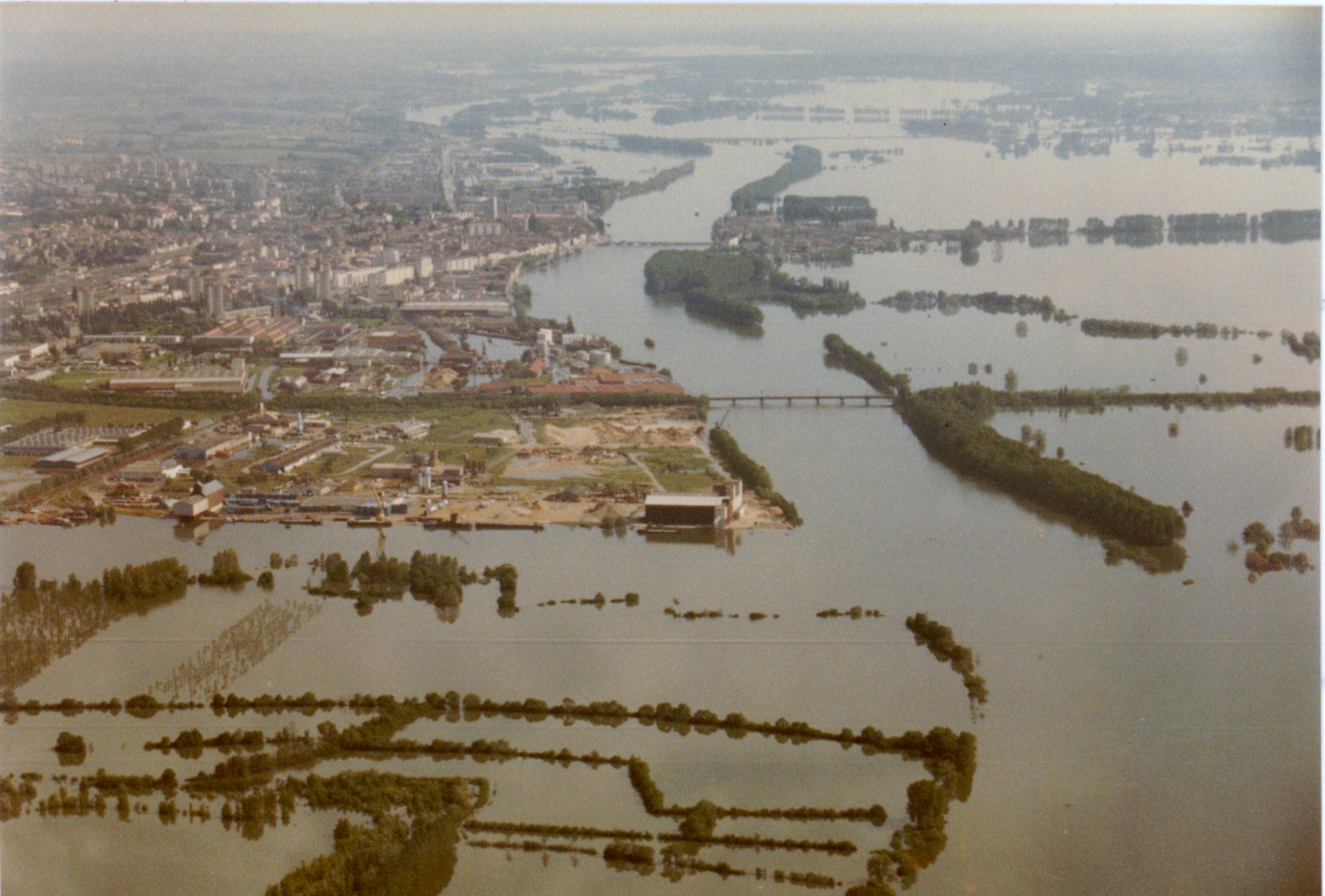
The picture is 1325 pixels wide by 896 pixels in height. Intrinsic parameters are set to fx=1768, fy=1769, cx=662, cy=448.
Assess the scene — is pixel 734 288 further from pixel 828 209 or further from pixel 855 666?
Answer: pixel 855 666

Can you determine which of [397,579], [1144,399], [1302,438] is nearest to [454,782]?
[397,579]

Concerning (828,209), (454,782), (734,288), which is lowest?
(454,782)

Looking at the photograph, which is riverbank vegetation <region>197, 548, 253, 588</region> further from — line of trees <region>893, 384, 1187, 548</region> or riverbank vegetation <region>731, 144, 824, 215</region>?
riverbank vegetation <region>731, 144, 824, 215</region>

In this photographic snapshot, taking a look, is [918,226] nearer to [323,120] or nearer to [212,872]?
[323,120]

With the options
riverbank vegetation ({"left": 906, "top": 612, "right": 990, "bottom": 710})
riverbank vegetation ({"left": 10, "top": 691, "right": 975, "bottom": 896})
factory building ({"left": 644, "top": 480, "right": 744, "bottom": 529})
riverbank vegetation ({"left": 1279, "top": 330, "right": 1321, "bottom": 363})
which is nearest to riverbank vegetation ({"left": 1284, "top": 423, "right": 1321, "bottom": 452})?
riverbank vegetation ({"left": 1279, "top": 330, "right": 1321, "bottom": 363})

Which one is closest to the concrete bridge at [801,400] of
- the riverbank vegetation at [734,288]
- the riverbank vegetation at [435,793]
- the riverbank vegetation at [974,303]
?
the riverbank vegetation at [734,288]

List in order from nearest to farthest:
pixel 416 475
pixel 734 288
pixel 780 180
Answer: pixel 416 475
pixel 734 288
pixel 780 180

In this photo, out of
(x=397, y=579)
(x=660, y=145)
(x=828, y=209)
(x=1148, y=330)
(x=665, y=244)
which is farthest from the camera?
(x=660, y=145)

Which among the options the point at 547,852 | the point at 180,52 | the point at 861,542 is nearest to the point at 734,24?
the point at 180,52
